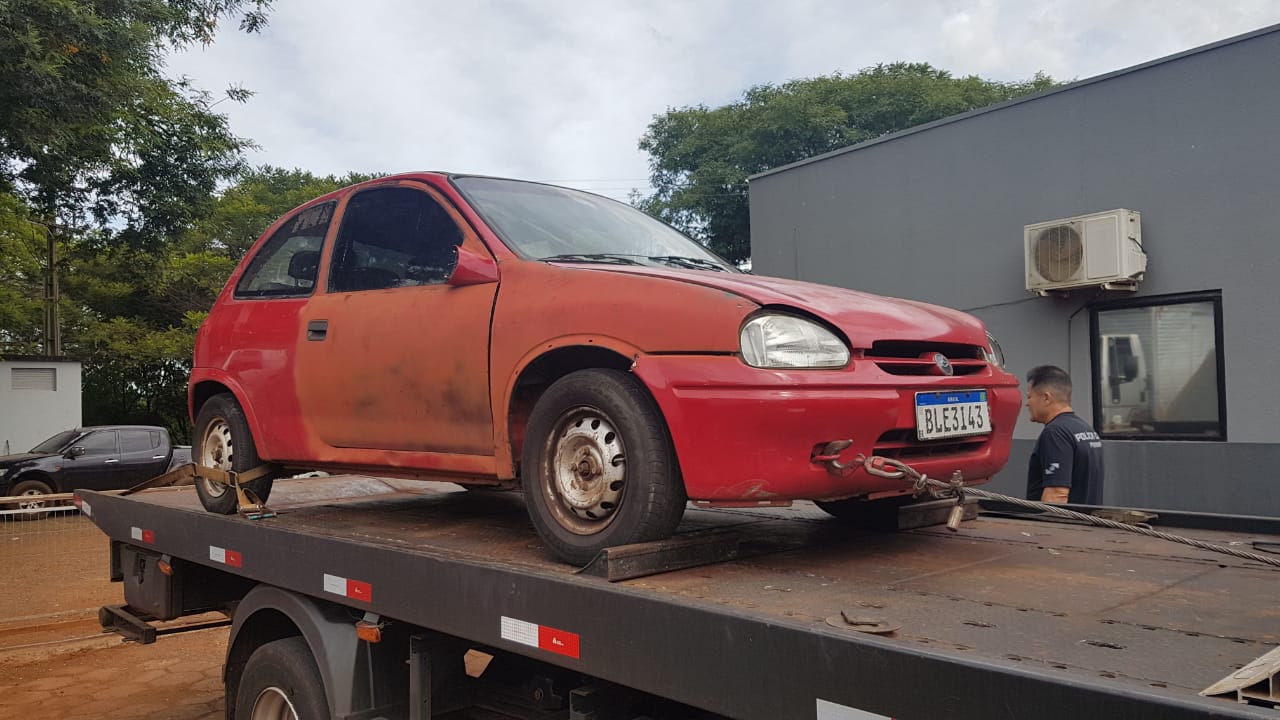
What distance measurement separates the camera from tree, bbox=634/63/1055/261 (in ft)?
92.5

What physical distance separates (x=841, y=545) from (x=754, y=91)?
31.0m

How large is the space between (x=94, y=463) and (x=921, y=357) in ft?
53.8

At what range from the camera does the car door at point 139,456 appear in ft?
52.7

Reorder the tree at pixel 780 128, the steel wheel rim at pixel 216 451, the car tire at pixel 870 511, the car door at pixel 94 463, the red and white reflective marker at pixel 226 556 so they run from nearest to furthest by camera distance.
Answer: the car tire at pixel 870 511
the red and white reflective marker at pixel 226 556
the steel wheel rim at pixel 216 451
the car door at pixel 94 463
the tree at pixel 780 128

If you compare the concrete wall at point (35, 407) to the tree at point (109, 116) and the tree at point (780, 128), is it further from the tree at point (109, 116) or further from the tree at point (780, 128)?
the tree at point (780, 128)

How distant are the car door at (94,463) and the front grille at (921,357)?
1598 centimetres

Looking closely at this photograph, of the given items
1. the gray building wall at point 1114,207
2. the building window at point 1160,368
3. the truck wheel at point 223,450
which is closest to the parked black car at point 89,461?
the gray building wall at point 1114,207

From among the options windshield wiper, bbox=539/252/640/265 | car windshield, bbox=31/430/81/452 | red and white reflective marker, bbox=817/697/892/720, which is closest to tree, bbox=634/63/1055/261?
car windshield, bbox=31/430/81/452

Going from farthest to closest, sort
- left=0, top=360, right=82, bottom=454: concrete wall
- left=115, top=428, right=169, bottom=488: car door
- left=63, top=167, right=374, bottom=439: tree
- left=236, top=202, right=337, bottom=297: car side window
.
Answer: left=63, top=167, right=374, bottom=439: tree < left=0, top=360, right=82, bottom=454: concrete wall < left=115, top=428, right=169, bottom=488: car door < left=236, top=202, right=337, bottom=297: car side window

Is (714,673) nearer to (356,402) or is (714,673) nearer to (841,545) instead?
(841,545)

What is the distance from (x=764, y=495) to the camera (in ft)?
8.36

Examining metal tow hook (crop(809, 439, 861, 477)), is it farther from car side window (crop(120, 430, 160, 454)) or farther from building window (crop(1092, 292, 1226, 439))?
car side window (crop(120, 430, 160, 454))

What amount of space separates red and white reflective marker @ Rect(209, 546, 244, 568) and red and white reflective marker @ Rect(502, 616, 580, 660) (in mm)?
1694

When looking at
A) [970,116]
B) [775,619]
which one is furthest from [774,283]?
[970,116]
